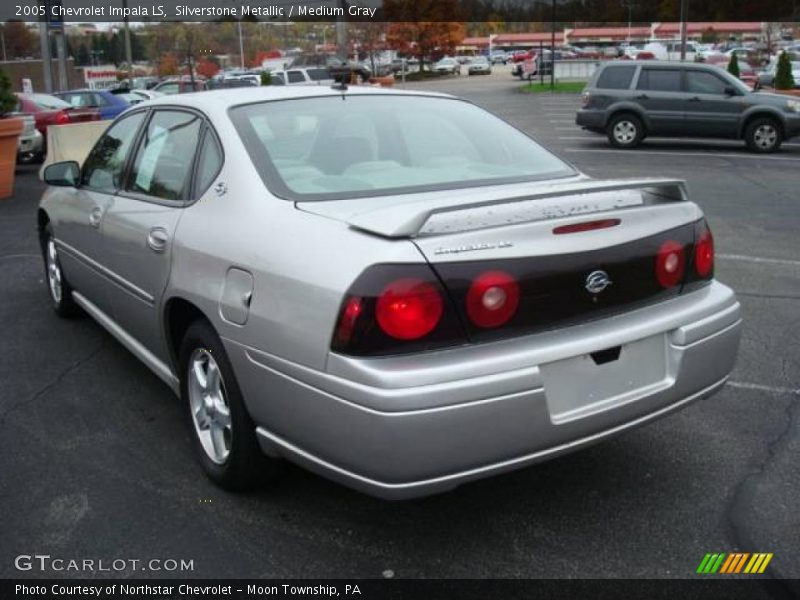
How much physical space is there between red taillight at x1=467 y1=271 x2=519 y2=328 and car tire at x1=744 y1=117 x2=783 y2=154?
48.8ft

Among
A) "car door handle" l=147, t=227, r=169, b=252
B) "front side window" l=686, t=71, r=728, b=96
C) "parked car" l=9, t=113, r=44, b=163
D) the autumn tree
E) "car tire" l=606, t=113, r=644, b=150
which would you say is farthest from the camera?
the autumn tree

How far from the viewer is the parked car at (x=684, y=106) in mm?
15570

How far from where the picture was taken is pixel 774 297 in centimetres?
610

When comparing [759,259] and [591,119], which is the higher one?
[591,119]

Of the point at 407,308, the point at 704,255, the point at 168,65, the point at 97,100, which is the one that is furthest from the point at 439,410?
the point at 168,65

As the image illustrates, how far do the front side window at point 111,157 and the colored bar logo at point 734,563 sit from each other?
3.32 meters

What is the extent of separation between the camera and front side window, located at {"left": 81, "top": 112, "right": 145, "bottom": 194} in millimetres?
4434

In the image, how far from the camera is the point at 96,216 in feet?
14.5

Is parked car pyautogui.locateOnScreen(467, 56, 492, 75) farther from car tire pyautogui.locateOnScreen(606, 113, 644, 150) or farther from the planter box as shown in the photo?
the planter box

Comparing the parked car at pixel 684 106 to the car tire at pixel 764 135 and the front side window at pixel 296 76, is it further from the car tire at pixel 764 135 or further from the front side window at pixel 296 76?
the front side window at pixel 296 76

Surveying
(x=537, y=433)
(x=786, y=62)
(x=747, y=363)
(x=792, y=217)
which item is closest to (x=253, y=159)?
(x=537, y=433)

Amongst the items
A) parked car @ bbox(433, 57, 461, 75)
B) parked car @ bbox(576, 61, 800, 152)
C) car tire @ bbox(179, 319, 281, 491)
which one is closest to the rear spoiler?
car tire @ bbox(179, 319, 281, 491)

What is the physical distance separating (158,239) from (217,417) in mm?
844
